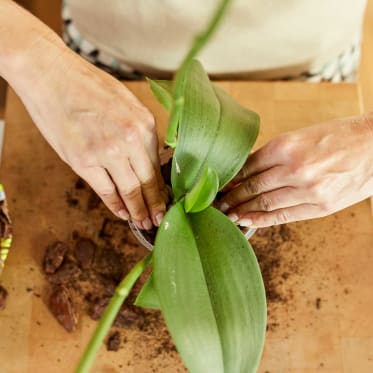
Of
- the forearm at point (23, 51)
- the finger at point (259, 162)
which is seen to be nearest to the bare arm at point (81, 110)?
the forearm at point (23, 51)

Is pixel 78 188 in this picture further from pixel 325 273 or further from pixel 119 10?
pixel 325 273

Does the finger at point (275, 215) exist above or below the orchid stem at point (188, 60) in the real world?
below

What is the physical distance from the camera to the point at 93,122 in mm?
659

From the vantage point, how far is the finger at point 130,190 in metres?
0.66

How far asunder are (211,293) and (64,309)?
265 millimetres

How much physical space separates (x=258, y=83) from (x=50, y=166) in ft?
1.13

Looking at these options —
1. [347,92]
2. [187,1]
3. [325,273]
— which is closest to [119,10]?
[187,1]

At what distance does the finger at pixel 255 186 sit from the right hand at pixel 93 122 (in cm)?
10

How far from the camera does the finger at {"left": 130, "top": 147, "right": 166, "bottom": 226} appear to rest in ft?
2.17

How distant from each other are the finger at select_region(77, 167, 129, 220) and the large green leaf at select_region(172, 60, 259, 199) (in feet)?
0.27

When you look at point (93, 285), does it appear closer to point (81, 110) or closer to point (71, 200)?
point (71, 200)

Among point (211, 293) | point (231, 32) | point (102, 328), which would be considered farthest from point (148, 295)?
point (231, 32)

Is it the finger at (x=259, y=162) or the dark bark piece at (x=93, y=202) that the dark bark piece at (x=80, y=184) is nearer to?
the dark bark piece at (x=93, y=202)

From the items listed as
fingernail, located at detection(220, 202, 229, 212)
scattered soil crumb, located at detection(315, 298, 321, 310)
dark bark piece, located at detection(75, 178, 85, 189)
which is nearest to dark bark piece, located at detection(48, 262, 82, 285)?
dark bark piece, located at detection(75, 178, 85, 189)
